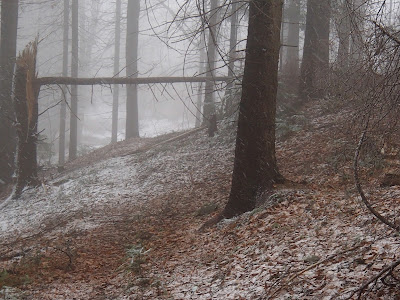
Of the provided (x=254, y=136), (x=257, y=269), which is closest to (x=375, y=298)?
(x=257, y=269)

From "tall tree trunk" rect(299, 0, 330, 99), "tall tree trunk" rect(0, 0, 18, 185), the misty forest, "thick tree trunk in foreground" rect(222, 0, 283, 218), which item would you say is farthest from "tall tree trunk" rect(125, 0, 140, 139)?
"thick tree trunk in foreground" rect(222, 0, 283, 218)

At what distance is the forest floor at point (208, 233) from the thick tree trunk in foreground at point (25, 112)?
30.1 inches

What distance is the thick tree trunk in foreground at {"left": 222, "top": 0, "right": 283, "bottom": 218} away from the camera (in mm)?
6297

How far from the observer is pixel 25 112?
11.7 meters

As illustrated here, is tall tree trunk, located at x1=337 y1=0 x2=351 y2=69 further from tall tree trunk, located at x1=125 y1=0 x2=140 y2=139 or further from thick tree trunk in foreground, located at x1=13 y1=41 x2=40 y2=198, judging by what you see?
tall tree trunk, located at x1=125 y1=0 x2=140 y2=139

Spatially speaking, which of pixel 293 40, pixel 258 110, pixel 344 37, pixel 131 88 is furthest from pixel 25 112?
pixel 293 40

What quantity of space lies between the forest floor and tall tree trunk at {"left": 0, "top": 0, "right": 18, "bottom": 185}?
2009mm

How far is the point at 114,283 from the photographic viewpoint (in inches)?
227

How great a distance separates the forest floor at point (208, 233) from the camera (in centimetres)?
443

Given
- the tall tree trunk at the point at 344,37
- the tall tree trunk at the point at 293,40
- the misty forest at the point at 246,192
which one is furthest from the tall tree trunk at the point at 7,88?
the tall tree trunk at the point at 344,37

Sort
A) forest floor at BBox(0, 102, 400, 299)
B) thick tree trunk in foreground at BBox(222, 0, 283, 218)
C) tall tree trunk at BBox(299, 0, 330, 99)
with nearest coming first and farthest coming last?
forest floor at BBox(0, 102, 400, 299)
thick tree trunk in foreground at BBox(222, 0, 283, 218)
tall tree trunk at BBox(299, 0, 330, 99)

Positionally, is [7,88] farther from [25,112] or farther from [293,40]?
[293,40]

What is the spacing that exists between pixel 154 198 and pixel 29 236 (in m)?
2.91

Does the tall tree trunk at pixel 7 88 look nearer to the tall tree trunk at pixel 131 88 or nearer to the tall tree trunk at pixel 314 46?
the tall tree trunk at pixel 131 88
